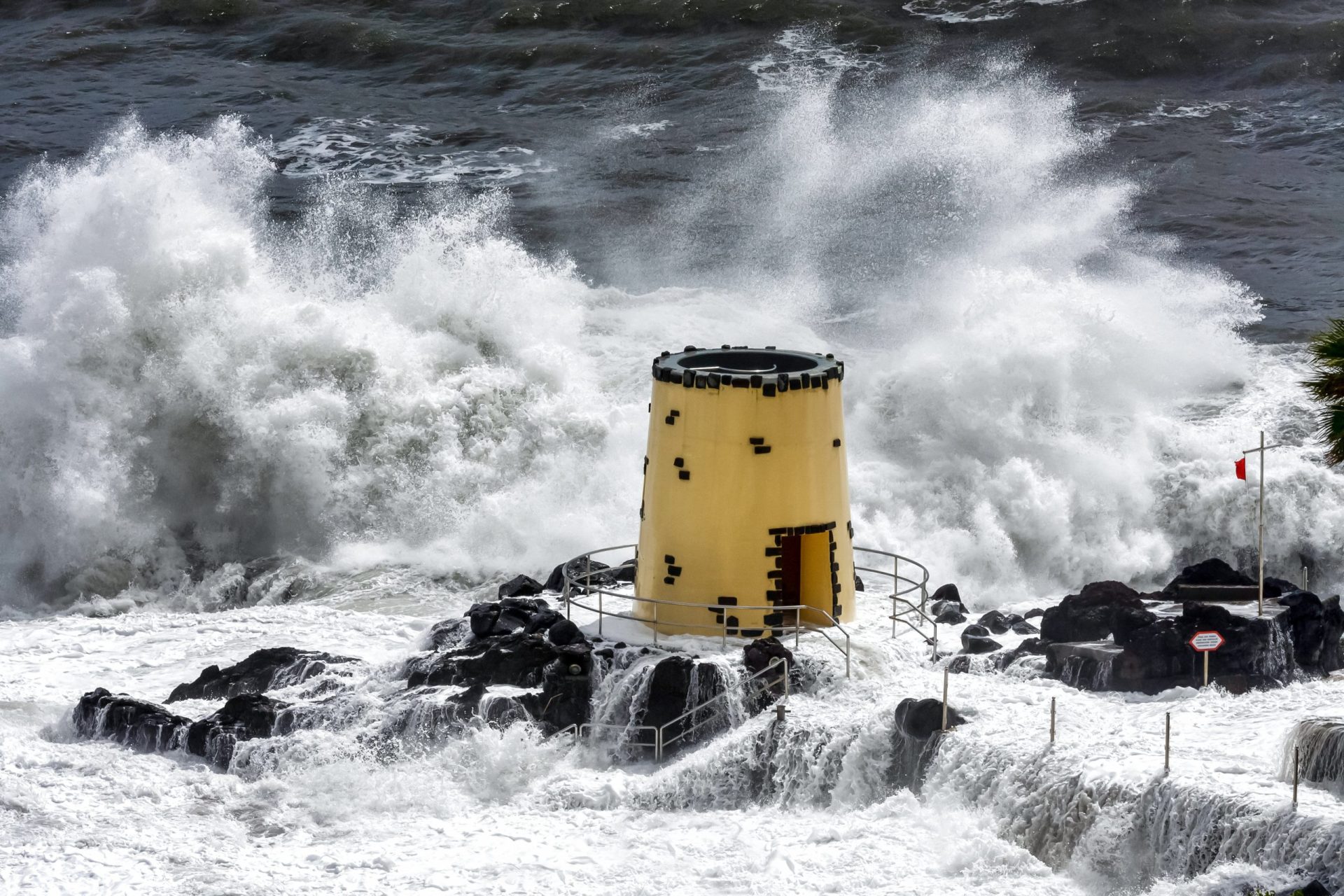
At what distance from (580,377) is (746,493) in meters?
13.8

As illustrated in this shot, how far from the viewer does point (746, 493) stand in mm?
19172

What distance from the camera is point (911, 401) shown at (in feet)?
104

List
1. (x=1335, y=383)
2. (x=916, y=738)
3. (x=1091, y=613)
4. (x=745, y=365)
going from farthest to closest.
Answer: (x=1091, y=613), (x=745, y=365), (x=916, y=738), (x=1335, y=383)

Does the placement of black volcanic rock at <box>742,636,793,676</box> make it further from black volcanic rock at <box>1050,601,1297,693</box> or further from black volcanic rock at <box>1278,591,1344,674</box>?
black volcanic rock at <box>1278,591,1344,674</box>

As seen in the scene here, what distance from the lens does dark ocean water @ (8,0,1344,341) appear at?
40.6m

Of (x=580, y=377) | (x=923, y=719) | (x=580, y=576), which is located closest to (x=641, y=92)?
(x=580, y=377)

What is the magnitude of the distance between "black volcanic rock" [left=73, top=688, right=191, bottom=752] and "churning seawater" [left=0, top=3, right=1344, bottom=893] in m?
0.39

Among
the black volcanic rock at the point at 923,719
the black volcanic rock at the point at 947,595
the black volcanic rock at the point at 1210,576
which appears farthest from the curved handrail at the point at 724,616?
the black volcanic rock at the point at 1210,576

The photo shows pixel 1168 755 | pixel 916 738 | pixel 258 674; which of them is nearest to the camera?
pixel 1168 755

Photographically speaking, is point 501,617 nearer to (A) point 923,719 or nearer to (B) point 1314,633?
(A) point 923,719

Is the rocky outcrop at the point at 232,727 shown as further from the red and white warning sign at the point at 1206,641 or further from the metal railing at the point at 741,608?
the red and white warning sign at the point at 1206,641

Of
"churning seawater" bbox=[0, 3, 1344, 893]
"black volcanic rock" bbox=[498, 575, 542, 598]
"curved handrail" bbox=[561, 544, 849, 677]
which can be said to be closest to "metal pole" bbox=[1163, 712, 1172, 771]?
"churning seawater" bbox=[0, 3, 1344, 893]

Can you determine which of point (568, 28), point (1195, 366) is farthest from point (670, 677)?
Answer: point (568, 28)

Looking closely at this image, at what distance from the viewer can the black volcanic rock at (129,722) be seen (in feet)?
66.1
